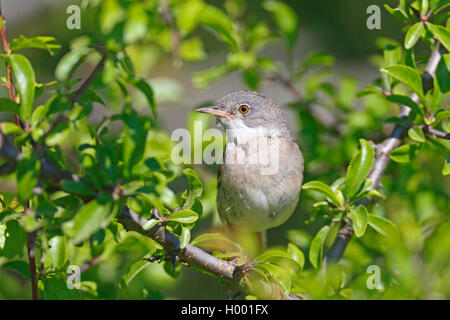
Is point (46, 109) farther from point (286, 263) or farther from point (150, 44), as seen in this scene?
point (150, 44)

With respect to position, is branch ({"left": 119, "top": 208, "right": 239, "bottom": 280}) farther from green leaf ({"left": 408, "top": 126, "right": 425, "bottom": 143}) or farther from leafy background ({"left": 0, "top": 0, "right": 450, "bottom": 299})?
green leaf ({"left": 408, "top": 126, "right": 425, "bottom": 143})

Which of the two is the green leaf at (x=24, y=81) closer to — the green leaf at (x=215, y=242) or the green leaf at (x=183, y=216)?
the green leaf at (x=183, y=216)

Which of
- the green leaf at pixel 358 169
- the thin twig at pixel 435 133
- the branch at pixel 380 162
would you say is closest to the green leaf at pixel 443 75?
the thin twig at pixel 435 133

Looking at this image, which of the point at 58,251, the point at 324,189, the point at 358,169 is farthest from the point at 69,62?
the point at 358,169

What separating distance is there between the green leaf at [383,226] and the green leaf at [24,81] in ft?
5.94

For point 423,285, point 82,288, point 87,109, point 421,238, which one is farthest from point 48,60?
point 423,285

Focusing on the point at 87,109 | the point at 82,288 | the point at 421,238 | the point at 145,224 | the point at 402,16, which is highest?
the point at 402,16

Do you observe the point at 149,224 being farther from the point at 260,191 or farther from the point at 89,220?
the point at 260,191

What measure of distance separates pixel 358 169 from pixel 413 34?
2.77 feet

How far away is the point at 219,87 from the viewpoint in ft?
Answer: 21.8

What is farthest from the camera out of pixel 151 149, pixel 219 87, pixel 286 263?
pixel 219 87

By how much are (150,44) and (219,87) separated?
183 centimetres

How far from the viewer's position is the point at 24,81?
2.25 metres

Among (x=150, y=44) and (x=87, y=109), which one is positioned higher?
(x=150, y=44)
